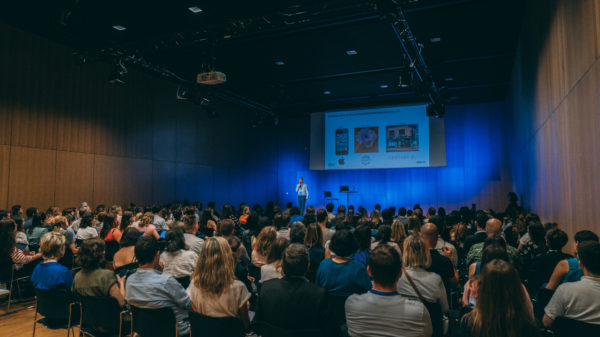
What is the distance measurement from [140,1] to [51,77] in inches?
160

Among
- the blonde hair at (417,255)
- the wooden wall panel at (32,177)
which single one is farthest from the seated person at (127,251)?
the wooden wall panel at (32,177)

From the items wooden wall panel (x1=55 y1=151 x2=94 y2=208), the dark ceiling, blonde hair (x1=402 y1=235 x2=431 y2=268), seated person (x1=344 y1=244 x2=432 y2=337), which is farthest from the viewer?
wooden wall panel (x1=55 y1=151 x2=94 y2=208)

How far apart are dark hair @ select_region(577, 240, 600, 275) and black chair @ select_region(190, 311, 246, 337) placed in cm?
229

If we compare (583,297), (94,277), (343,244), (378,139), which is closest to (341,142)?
(378,139)

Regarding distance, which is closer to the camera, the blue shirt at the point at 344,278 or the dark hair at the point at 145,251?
the dark hair at the point at 145,251

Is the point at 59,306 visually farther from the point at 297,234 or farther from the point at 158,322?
the point at 297,234

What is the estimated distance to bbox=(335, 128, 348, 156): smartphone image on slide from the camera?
16406 millimetres

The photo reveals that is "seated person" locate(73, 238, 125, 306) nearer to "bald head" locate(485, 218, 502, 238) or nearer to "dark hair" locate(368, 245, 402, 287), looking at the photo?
"dark hair" locate(368, 245, 402, 287)

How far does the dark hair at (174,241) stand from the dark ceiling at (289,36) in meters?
5.13

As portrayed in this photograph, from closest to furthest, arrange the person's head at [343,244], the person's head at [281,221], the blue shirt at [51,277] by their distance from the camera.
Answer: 1. the person's head at [343,244]
2. the blue shirt at [51,277]
3. the person's head at [281,221]

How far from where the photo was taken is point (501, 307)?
191 cm

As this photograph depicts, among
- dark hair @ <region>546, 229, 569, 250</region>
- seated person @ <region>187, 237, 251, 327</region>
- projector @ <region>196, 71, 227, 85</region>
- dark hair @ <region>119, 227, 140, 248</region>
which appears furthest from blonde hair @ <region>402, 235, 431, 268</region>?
projector @ <region>196, 71, 227, 85</region>

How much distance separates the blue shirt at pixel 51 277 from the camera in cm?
354

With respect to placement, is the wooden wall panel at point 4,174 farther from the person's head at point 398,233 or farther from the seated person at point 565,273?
the seated person at point 565,273
